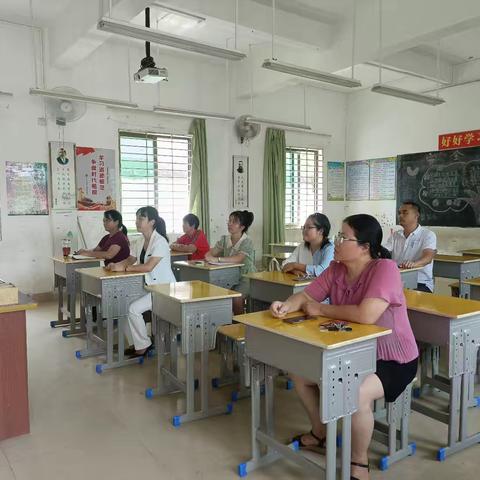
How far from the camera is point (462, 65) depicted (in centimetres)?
712

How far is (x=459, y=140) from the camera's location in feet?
23.4

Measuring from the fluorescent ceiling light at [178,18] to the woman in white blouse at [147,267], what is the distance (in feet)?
8.28

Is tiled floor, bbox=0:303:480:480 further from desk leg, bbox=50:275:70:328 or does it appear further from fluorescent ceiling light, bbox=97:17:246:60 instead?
fluorescent ceiling light, bbox=97:17:246:60

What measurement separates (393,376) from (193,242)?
3618 millimetres

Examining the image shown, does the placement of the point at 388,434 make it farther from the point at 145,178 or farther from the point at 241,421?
the point at 145,178

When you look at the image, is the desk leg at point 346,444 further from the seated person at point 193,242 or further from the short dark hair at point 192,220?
the short dark hair at point 192,220

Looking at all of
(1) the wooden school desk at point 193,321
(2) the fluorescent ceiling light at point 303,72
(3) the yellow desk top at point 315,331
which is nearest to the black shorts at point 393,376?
(3) the yellow desk top at point 315,331

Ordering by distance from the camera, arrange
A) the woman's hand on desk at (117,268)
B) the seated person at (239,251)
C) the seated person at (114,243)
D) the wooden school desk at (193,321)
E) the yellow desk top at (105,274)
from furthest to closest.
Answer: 1. the seated person at (114,243)
2. the seated person at (239,251)
3. the woman's hand on desk at (117,268)
4. the yellow desk top at (105,274)
5. the wooden school desk at (193,321)

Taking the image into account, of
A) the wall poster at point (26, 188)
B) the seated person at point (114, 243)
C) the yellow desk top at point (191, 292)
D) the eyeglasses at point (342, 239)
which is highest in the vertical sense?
the wall poster at point (26, 188)

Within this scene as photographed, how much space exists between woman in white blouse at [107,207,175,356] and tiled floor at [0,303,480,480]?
35 centimetres

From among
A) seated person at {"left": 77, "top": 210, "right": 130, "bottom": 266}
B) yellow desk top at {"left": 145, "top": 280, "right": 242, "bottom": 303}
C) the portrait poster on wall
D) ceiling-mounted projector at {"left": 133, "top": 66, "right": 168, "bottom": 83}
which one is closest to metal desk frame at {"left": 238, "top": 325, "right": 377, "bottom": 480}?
yellow desk top at {"left": 145, "top": 280, "right": 242, "bottom": 303}

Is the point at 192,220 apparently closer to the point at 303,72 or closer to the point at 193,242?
the point at 193,242

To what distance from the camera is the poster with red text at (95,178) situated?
6.24 metres

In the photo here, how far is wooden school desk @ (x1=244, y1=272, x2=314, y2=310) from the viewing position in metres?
3.25
